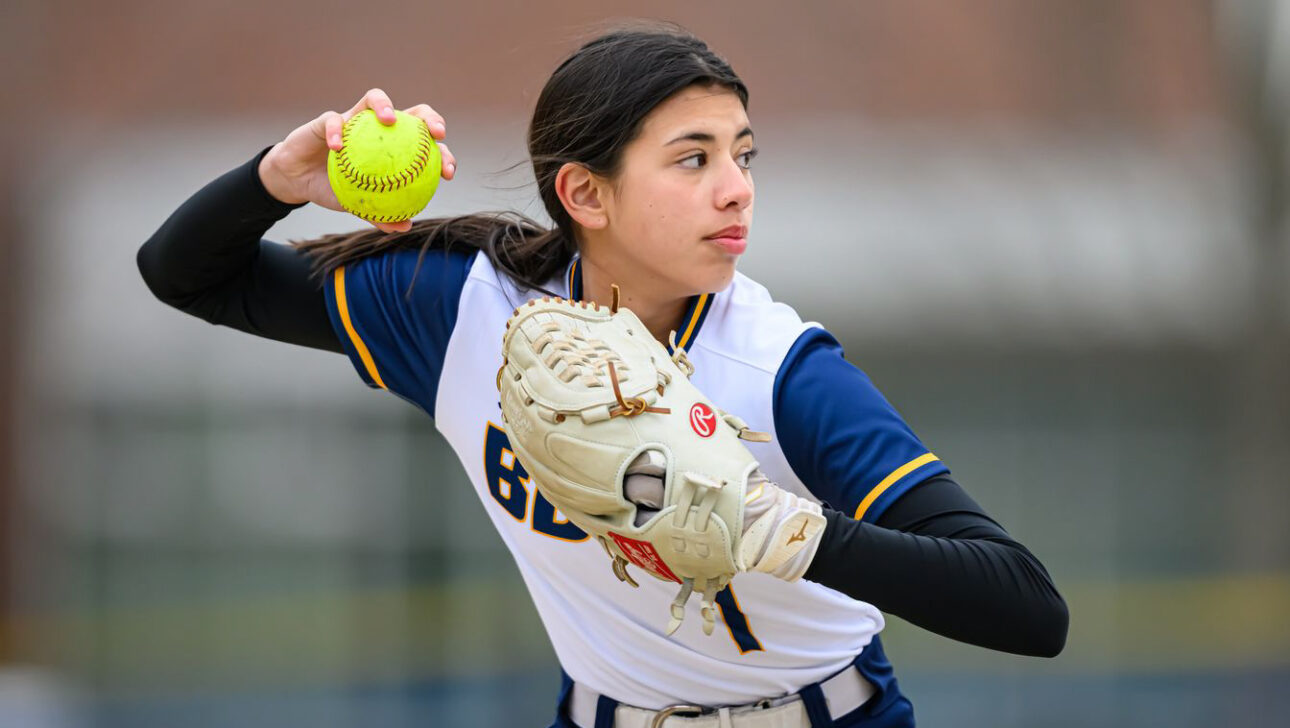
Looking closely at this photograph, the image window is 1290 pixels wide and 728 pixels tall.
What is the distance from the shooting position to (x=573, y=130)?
1.92m

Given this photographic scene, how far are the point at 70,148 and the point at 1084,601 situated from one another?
5671 millimetres

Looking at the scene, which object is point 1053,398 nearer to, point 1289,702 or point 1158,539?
point 1158,539

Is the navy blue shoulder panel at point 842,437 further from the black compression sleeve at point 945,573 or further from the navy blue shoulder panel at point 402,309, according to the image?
the navy blue shoulder panel at point 402,309

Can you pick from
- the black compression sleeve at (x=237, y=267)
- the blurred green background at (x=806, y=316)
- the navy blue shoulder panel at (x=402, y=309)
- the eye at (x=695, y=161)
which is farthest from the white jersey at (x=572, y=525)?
the blurred green background at (x=806, y=316)

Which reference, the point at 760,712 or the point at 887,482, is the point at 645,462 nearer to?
the point at 887,482

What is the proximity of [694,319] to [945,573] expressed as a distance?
23.9 inches

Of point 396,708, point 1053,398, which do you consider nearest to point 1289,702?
point 1053,398

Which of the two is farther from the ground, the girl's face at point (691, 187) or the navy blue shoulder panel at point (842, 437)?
the girl's face at point (691, 187)

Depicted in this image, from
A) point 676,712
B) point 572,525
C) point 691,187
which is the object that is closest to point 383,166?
point 691,187

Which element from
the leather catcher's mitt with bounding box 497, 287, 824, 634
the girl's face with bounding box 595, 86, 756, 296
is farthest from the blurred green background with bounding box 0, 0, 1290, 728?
the leather catcher's mitt with bounding box 497, 287, 824, 634

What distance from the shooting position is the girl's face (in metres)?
1.82

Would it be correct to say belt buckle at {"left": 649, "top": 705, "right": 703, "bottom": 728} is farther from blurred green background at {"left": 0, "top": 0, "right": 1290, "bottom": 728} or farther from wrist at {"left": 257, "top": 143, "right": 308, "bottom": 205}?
blurred green background at {"left": 0, "top": 0, "right": 1290, "bottom": 728}

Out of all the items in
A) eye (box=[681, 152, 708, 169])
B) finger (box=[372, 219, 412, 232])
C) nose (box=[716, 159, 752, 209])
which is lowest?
finger (box=[372, 219, 412, 232])

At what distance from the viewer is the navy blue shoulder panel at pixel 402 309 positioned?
207 cm
